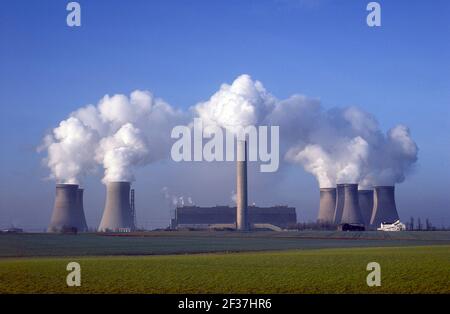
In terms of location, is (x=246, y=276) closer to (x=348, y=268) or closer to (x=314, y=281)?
(x=314, y=281)

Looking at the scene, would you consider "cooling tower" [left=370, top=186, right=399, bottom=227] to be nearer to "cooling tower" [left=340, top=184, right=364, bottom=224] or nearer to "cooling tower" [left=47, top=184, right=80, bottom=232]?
"cooling tower" [left=340, top=184, right=364, bottom=224]

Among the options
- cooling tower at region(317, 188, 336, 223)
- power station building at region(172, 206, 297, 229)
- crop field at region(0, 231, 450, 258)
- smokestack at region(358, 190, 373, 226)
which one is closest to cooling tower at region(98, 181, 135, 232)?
crop field at region(0, 231, 450, 258)

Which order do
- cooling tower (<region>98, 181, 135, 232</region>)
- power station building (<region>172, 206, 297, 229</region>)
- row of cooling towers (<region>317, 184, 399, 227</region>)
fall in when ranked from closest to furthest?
1. cooling tower (<region>98, 181, 135, 232</region>)
2. row of cooling towers (<region>317, 184, 399, 227</region>)
3. power station building (<region>172, 206, 297, 229</region>)

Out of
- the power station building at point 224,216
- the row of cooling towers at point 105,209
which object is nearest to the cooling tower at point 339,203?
the power station building at point 224,216

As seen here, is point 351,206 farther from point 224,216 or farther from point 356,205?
point 224,216
